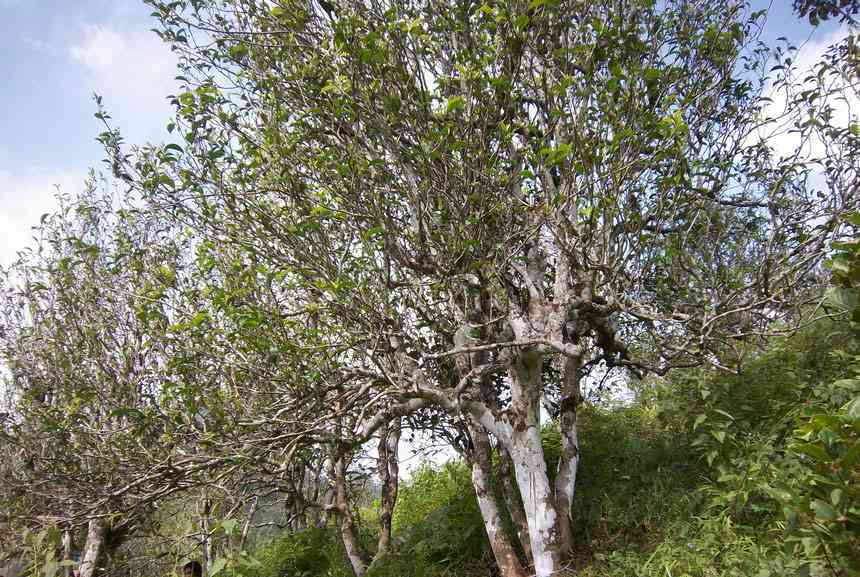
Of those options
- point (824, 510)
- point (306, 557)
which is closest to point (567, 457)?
point (824, 510)

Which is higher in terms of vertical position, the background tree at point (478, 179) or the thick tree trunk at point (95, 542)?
the background tree at point (478, 179)

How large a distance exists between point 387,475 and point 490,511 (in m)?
3.74

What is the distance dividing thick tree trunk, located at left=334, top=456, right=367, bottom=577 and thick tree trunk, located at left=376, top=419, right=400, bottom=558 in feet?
1.77

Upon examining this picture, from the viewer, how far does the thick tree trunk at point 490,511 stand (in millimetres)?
7766

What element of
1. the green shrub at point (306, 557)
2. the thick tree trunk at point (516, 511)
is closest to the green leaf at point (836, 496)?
the thick tree trunk at point (516, 511)

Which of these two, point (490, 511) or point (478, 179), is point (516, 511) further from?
point (478, 179)

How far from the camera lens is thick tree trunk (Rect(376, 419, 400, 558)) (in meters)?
10.9

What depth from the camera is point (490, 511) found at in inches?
319

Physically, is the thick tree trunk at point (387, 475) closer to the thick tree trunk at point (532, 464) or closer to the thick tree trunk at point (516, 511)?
the thick tree trunk at point (516, 511)

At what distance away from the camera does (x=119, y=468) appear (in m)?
7.17

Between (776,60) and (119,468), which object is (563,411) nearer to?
(776,60)

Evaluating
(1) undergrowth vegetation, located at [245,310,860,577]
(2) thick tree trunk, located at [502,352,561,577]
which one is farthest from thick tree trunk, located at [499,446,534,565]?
(2) thick tree trunk, located at [502,352,561,577]

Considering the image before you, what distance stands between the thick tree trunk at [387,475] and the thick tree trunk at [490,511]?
8.24ft

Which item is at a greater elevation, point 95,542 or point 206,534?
point 95,542
